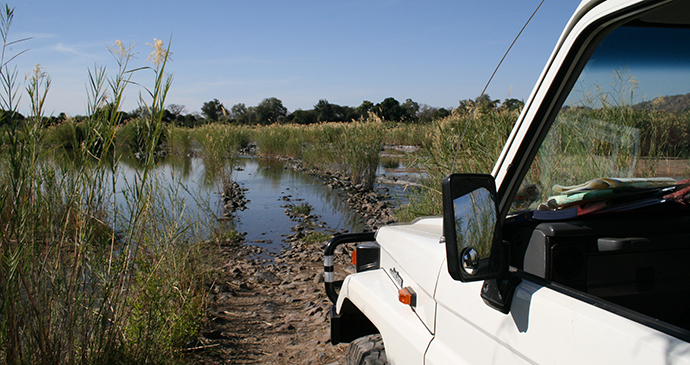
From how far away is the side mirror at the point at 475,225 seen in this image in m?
1.30

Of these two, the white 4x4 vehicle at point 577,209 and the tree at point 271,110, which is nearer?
the white 4x4 vehicle at point 577,209

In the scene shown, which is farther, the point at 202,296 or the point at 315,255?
the point at 315,255

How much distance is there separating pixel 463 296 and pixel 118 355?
2351mm

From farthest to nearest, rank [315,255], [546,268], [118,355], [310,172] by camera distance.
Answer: [310,172] → [315,255] → [118,355] → [546,268]

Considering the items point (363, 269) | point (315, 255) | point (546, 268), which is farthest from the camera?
point (315, 255)

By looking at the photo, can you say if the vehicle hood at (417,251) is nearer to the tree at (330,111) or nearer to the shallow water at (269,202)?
the shallow water at (269,202)

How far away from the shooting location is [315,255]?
752cm

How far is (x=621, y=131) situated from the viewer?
1630 mm

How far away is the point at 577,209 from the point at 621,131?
1.21 ft

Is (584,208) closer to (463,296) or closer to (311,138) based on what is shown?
(463,296)

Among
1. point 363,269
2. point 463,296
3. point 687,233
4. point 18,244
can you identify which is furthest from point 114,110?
point 687,233

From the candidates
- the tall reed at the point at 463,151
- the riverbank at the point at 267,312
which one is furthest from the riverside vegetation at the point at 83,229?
the tall reed at the point at 463,151

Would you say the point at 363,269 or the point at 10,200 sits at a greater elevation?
the point at 10,200

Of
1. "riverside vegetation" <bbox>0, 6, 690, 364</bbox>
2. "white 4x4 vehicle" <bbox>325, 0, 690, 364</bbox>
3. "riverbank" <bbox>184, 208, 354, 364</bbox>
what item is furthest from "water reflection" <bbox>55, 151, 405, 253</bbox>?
"white 4x4 vehicle" <bbox>325, 0, 690, 364</bbox>
